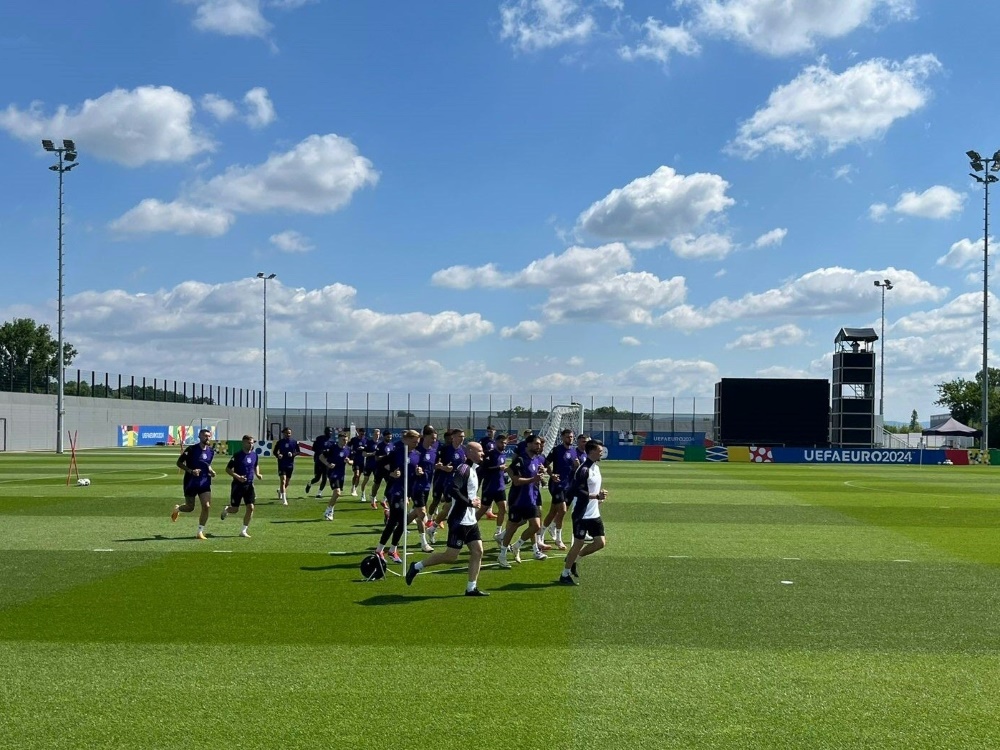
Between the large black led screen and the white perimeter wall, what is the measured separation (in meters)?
41.8

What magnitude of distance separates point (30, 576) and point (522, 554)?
23.8 ft

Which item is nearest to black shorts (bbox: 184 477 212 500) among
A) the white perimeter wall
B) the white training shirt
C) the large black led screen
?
the white training shirt

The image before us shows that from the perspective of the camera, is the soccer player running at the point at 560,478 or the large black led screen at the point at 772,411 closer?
the soccer player running at the point at 560,478

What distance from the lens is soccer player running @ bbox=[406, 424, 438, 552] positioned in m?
15.7

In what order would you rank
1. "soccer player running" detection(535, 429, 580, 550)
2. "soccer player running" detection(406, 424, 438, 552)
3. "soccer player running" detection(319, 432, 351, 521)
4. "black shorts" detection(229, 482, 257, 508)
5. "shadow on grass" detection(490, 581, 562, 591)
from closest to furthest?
"shadow on grass" detection(490, 581, 562, 591)
"soccer player running" detection(406, 424, 438, 552)
"soccer player running" detection(535, 429, 580, 550)
"black shorts" detection(229, 482, 257, 508)
"soccer player running" detection(319, 432, 351, 521)

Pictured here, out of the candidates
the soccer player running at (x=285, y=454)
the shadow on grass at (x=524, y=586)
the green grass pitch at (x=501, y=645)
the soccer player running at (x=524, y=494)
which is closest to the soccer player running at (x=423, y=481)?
the green grass pitch at (x=501, y=645)

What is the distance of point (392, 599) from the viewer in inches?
457

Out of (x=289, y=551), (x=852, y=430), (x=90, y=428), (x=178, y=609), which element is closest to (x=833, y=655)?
(x=178, y=609)

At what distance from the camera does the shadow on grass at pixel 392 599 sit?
1134cm

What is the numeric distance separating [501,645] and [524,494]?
5245 millimetres

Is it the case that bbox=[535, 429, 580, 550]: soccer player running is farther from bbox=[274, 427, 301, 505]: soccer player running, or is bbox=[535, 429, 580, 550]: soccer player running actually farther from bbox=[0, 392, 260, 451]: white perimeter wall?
bbox=[0, 392, 260, 451]: white perimeter wall

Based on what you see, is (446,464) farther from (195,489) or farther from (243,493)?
(195,489)

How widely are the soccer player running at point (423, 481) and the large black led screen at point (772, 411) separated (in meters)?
43.7

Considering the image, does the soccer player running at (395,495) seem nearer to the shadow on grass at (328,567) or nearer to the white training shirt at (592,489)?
the shadow on grass at (328,567)
